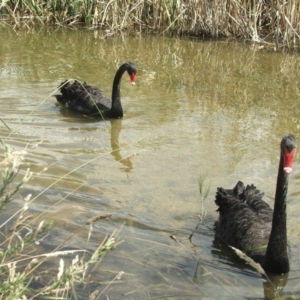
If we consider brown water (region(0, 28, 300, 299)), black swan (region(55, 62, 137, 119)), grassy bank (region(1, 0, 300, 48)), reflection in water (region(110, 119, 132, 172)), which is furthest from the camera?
grassy bank (region(1, 0, 300, 48))

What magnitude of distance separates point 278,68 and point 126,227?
551 centimetres

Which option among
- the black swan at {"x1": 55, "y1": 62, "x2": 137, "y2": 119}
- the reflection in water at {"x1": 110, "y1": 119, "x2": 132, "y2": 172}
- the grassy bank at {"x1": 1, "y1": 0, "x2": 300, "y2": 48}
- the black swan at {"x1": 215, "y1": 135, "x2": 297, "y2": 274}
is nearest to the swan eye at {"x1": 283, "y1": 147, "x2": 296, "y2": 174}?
the black swan at {"x1": 215, "y1": 135, "x2": 297, "y2": 274}

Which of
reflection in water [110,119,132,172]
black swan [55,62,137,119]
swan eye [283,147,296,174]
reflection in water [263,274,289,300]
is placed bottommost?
reflection in water [263,274,289,300]

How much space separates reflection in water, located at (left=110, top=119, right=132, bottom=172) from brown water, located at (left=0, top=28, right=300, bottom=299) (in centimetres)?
2

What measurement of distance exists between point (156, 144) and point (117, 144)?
1.15 ft

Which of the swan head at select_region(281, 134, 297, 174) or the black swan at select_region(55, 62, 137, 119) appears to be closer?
the swan head at select_region(281, 134, 297, 174)

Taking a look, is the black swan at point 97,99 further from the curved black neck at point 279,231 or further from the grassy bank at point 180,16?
the curved black neck at point 279,231

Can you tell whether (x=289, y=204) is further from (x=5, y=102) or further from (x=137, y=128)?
(x=5, y=102)

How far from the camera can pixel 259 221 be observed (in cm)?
444

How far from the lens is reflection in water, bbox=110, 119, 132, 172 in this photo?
5.57m

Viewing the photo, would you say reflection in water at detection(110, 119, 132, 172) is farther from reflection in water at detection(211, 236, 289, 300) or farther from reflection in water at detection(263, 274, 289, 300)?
reflection in water at detection(263, 274, 289, 300)

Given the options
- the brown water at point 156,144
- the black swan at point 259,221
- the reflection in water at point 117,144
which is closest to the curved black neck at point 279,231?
the black swan at point 259,221

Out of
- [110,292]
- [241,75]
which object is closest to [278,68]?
[241,75]

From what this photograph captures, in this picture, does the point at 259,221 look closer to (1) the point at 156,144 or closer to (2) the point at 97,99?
(1) the point at 156,144
